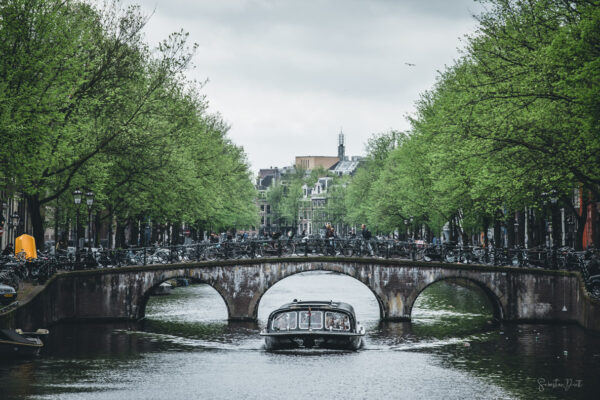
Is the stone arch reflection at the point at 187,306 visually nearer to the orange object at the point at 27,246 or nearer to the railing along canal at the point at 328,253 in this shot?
the railing along canal at the point at 328,253

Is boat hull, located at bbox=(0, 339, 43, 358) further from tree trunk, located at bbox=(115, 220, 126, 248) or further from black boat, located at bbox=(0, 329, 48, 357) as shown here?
tree trunk, located at bbox=(115, 220, 126, 248)

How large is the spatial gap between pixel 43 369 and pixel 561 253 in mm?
26241

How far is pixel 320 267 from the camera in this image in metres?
48.0

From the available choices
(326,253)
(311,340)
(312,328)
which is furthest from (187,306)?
(311,340)

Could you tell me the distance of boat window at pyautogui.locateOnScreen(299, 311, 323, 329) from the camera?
36.8 metres

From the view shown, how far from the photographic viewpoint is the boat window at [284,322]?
36.8 metres

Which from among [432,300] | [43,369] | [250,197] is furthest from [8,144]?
[250,197]

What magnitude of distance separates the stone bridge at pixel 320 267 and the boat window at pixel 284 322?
949cm

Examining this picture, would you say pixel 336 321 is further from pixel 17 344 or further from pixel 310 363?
pixel 17 344

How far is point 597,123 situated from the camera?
3195 cm

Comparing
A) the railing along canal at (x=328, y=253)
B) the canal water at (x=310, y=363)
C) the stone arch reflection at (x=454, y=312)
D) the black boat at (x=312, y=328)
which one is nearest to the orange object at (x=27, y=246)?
the railing along canal at (x=328, y=253)

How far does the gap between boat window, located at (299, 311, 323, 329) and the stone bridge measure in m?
9.69

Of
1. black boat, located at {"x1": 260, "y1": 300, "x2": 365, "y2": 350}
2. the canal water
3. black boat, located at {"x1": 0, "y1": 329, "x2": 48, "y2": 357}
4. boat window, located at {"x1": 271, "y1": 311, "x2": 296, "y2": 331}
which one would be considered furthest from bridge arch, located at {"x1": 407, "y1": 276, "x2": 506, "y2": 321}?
black boat, located at {"x1": 0, "y1": 329, "x2": 48, "y2": 357}

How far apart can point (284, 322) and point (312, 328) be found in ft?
3.91
